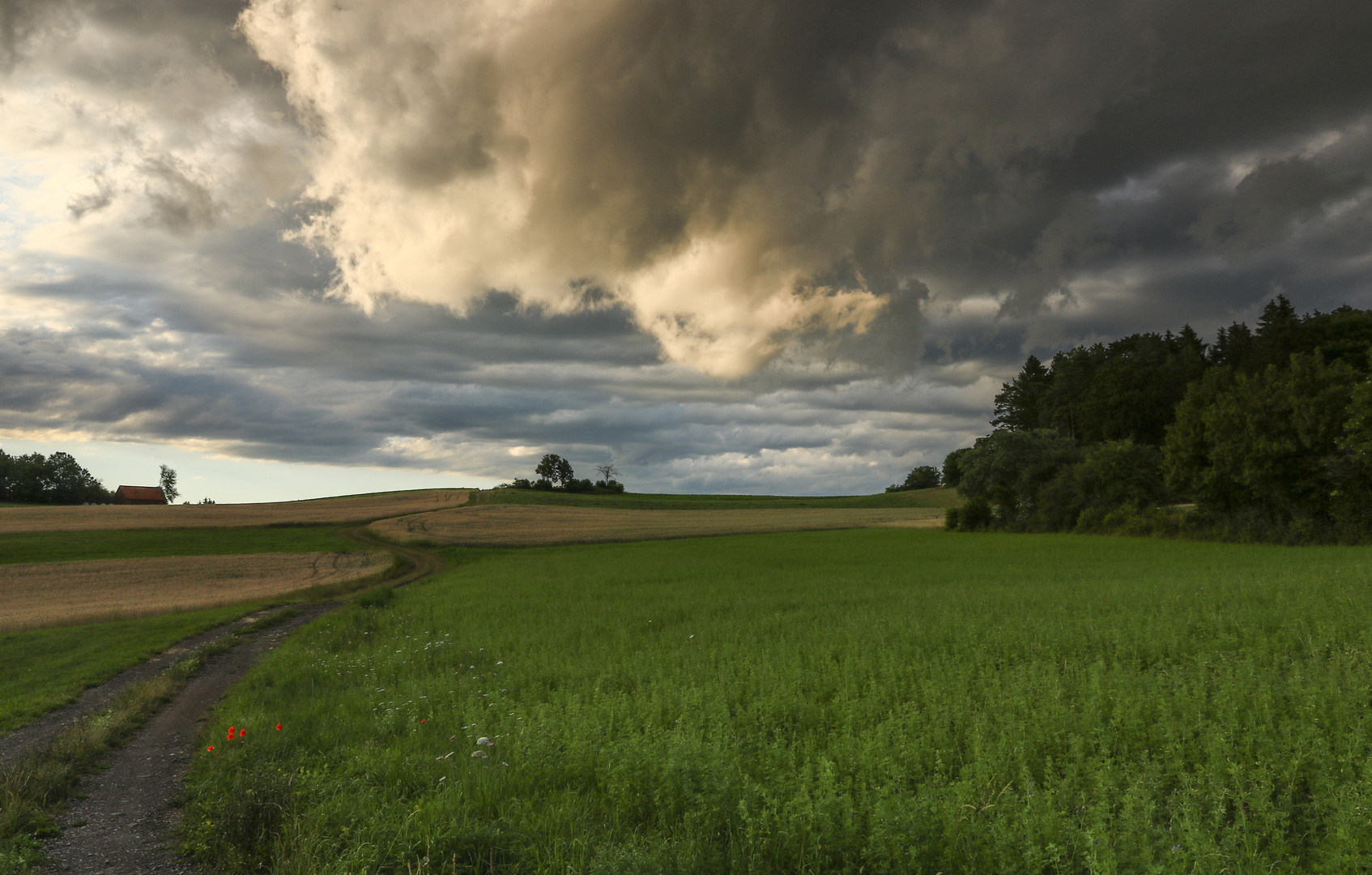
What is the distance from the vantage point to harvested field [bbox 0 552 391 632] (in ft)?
101

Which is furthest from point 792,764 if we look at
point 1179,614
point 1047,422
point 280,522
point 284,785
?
point 1047,422

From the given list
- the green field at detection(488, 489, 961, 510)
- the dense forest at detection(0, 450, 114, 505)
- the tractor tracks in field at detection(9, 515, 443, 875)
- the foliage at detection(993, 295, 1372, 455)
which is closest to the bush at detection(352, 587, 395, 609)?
the tractor tracks in field at detection(9, 515, 443, 875)

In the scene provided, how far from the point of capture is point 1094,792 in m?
6.57

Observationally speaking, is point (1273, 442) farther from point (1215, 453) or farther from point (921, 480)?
point (921, 480)

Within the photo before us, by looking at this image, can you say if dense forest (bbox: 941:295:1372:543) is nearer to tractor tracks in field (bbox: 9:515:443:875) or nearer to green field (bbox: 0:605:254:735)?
tractor tracks in field (bbox: 9:515:443:875)

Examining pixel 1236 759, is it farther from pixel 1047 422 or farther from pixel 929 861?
pixel 1047 422

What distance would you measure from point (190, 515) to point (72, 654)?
71450 mm

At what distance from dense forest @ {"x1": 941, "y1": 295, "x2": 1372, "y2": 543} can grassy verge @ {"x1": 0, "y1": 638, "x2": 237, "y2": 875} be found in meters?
49.0

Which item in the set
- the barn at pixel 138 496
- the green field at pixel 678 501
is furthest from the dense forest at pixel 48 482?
the green field at pixel 678 501

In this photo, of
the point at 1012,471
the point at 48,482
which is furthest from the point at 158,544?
the point at 48,482

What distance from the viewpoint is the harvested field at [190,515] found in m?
67.7

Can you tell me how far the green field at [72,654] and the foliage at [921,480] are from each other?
154 meters

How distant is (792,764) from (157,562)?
5684 centimetres

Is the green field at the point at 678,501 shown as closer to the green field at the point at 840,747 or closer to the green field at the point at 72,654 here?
the green field at the point at 72,654
